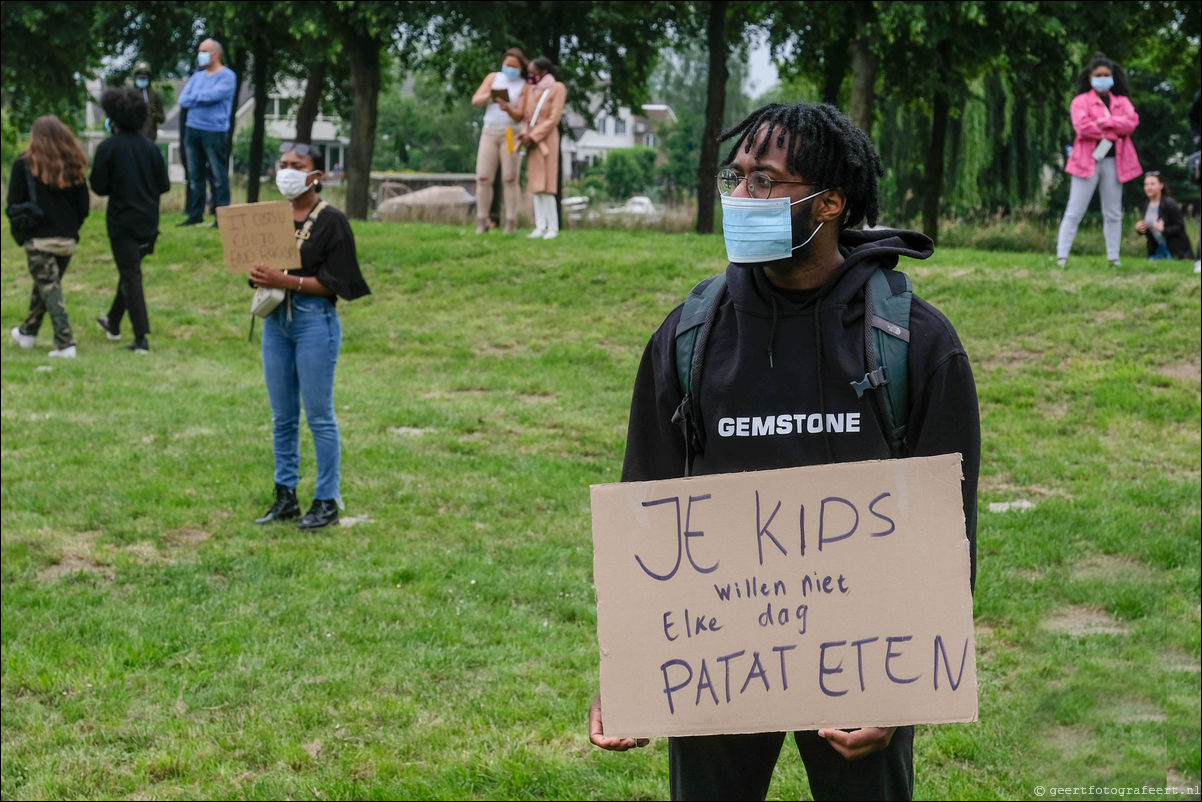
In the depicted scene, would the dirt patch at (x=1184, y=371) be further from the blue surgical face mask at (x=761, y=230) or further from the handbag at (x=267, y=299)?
the blue surgical face mask at (x=761, y=230)

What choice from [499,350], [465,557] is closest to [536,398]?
[499,350]

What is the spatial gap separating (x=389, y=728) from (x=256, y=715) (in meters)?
0.55

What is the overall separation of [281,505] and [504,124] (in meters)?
9.07

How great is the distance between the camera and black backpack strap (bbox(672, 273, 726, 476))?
2838 millimetres

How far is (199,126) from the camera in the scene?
1764 centimetres

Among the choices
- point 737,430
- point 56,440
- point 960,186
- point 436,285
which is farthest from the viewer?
point 960,186

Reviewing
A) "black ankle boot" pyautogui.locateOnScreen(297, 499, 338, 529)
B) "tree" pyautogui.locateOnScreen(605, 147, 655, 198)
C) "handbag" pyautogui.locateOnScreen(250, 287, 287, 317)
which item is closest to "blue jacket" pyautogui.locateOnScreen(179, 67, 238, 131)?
"black ankle boot" pyautogui.locateOnScreen(297, 499, 338, 529)

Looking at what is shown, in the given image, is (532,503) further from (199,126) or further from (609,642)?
(199,126)

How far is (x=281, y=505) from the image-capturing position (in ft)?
26.1

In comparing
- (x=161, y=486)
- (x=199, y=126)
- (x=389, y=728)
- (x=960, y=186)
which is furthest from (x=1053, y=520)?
(x=960, y=186)

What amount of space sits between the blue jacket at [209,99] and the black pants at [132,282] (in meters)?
4.72

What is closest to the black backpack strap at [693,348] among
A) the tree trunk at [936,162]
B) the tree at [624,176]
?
the tree trunk at [936,162]

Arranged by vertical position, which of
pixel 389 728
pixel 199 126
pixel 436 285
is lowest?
pixel 389 728

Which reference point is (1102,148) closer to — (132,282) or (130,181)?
(130,181)
